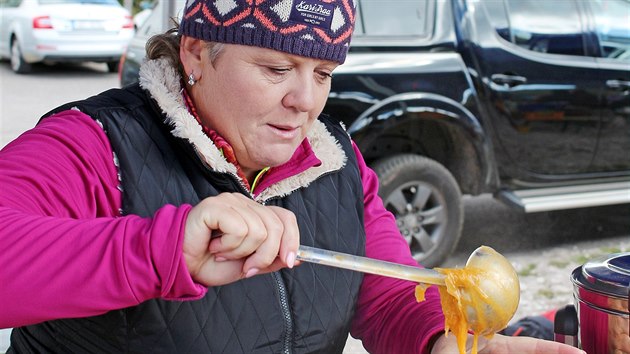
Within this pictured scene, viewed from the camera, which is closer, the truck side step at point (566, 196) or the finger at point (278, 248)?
the finger at point (278, 248)

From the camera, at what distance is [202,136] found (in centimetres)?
178

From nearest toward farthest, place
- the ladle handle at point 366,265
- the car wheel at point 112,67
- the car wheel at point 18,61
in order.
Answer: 1. the ladle handle at point 366,265
2. the car wheel at point 18,61
3. the car wheel at point 112,67

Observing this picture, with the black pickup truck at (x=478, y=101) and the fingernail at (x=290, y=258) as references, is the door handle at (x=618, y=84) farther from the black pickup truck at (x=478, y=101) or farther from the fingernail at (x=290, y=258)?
the fingernail at (x=290, y=258)

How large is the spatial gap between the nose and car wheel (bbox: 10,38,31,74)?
12817 millimetres

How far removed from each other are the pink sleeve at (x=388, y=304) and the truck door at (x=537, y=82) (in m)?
3.00

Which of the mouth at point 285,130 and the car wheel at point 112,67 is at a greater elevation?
the mouth at point 285,130

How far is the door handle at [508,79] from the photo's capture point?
4.94m

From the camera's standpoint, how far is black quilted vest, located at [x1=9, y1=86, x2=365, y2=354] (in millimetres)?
1684

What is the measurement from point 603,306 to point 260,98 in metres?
0.76

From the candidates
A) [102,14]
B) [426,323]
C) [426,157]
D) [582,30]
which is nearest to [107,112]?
[426,323]

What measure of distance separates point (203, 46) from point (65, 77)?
1251cm

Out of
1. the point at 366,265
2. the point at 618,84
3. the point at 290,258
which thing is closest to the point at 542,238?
the point at 618,84

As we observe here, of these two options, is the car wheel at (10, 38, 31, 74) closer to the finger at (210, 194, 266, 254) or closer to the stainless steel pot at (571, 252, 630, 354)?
the stainless steel pot at (571, 252, 630, 354)

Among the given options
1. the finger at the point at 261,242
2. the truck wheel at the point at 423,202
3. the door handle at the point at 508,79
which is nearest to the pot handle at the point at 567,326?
the finger at the point at 261,242
